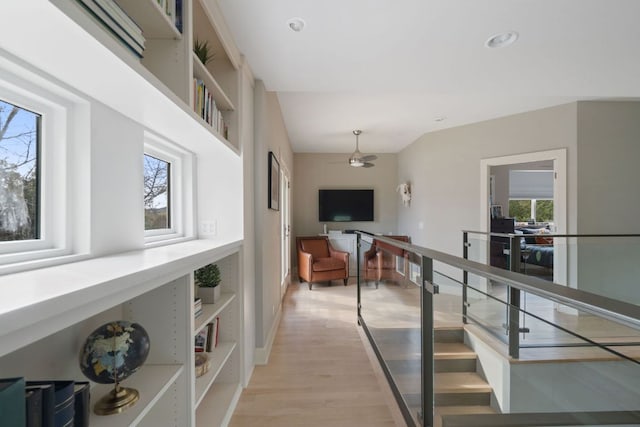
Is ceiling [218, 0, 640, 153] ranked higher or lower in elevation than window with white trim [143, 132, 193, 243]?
higher

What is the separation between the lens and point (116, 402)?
0.90 meters

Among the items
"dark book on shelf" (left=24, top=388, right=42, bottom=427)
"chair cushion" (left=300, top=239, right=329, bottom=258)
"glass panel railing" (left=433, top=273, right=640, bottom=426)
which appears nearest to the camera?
"dark book on shelf" (left=24, top=388, right=42, bottom=427)

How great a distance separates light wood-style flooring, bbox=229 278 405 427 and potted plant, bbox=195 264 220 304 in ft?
2.68

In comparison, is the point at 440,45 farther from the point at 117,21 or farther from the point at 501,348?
the point at 501,348

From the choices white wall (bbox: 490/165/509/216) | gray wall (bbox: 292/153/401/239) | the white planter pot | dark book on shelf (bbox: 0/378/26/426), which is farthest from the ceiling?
white wall (bbox: 490/165/509/216)

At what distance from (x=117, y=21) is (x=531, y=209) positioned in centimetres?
1070

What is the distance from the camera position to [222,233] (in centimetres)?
195

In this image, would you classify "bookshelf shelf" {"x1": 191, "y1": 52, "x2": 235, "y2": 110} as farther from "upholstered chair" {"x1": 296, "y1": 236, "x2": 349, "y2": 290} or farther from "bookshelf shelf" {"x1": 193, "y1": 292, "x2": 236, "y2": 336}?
"upholstered chair" {"x1": 296, "y1": 236, "x2": 349, "y2": 290}

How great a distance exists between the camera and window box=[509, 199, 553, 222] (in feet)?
27.8

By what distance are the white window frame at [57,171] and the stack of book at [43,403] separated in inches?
16.5

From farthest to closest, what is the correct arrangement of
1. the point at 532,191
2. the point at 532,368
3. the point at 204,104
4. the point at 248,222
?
the point at 532,191, the point at 248,222, the point at 532,368, the point at 204,104

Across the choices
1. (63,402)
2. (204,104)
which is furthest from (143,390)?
(204,104)

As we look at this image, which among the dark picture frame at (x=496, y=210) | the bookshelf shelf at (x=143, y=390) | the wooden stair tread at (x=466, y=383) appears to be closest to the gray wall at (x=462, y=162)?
the wooden stair tread at (x=466, y=383)

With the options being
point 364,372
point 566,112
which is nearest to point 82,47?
point 364,372
